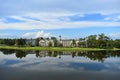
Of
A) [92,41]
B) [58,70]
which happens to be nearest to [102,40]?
[92,41]

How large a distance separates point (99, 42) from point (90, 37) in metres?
9.45

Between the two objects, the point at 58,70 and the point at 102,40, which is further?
the point at 102,40

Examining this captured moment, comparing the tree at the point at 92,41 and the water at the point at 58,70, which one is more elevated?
the tree at the point at 92,41

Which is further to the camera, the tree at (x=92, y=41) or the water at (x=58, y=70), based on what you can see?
the tree at (x=92, y=41)

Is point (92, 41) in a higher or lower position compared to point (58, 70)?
higher

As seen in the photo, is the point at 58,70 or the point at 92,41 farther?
the point at 92,41

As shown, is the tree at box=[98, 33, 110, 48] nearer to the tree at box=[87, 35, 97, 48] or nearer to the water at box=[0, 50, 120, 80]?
the tree at box=[87, 35, 97, 48]

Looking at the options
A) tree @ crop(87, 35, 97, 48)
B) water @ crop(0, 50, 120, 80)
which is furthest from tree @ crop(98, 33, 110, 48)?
water @ crop(0, 50, 120, 80)

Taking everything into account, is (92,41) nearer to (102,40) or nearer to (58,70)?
(102,40)

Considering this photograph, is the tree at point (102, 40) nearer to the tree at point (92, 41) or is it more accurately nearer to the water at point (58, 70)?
the tree at point (92, 41)

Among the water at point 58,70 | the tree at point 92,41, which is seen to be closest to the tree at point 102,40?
the tree at point 92,41

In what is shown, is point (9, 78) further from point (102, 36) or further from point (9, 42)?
point (9, 42)

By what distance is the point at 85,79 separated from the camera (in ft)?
90.4

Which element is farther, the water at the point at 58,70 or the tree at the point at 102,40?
the tree at the point at 102,40
